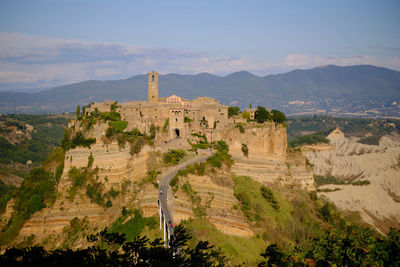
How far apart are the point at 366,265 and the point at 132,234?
18.3 metres

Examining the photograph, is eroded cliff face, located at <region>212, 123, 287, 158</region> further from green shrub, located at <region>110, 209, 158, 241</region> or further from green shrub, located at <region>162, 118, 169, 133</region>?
green shrub, located at <region>110, 209, 158, 241</region>

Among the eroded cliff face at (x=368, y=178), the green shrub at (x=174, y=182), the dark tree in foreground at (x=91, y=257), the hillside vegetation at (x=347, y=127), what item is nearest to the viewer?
the dark tree in foreground at (x=91, y=257)

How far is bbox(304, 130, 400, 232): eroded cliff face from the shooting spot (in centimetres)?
6141

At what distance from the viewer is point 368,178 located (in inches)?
3044

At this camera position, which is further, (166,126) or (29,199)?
(166,126)

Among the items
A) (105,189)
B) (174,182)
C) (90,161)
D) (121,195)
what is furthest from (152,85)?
(174,182)

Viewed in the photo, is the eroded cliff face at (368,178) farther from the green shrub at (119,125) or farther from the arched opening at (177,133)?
the green shrub at (119,125)

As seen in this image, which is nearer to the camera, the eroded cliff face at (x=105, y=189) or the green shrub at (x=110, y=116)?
the eroded cliff face at (x=105, y=189)

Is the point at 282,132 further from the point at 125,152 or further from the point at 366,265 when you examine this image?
the point at 366,265

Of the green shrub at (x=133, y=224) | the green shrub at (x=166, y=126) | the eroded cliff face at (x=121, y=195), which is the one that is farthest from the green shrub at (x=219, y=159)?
the green shrub at (x=133, y=224)

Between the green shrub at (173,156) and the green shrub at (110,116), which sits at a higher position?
the green shrub at (110,116)

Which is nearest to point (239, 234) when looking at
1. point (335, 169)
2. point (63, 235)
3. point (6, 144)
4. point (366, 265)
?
point (366, 265)

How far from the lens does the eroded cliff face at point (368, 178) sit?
6141 centimetres

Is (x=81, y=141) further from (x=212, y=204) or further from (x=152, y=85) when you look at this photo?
(x=152, y=85)
